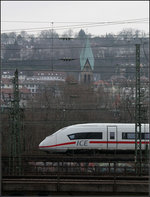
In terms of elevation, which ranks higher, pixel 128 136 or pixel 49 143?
pixel 128 136

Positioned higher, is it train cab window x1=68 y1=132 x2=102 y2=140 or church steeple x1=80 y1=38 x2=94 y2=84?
church steeple x1=80 y1=38 x2=94 y2=84

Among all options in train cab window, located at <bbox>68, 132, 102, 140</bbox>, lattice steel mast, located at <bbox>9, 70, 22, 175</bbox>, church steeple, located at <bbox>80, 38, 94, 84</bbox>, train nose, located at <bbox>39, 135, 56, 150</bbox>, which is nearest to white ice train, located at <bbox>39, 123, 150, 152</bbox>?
train cab window, located at <bbox>68, 132, 102, 140</bbox>

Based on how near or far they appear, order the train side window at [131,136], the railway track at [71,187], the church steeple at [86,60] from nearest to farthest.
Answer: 1. the railway track at [71,187]
2. the train side window at [131,136]
3. the church steeple at [86,60]

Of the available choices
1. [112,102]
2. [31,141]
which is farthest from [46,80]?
[112,102]

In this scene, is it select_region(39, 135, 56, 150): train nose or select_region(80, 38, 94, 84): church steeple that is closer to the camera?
select_region(39, 135, 56, 150): train nose

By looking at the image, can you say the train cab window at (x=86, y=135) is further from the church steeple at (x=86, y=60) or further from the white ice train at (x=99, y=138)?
the church steeple at (x=86, y=60)

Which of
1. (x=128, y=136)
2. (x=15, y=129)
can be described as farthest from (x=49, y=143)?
(x=128, y=136)

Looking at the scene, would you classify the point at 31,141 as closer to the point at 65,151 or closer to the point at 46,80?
the point at 46,80

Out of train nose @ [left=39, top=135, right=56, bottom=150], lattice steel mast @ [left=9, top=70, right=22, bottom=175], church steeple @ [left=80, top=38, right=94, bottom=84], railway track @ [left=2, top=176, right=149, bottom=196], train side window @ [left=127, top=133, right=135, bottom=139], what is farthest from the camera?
church steeple @ [left=80, top=38, right=94, bottom=84]

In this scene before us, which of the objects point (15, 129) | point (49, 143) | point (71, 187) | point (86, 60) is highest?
point (86, 60)

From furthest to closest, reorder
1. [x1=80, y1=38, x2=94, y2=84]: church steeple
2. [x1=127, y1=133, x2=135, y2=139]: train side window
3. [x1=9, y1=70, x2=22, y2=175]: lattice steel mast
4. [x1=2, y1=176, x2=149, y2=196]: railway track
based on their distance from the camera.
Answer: [x1=80, y1=38, x2=94, y2=84]: church steeple → [x1=127, y1=133, x2=135, y2=139]: train side window → [x1=9, y1=70, x2=22, y2=175]: lattice steel mast → [x1=2, y1=176, x2=149, y2=196]: railway track

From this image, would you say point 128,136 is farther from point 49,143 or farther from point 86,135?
point 49,143

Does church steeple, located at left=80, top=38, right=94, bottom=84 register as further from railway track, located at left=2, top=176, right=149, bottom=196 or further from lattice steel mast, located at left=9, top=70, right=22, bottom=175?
railway track, located at left=2, top=176, right=149, bottom=196

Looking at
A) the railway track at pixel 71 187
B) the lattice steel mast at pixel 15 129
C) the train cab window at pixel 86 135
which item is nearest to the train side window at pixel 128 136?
the train cab window at pixel 86 135
